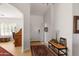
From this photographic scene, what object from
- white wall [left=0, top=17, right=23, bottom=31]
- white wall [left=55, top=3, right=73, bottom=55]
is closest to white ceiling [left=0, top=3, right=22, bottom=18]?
white wall [left=0, top=17, right=23, bottom=31]

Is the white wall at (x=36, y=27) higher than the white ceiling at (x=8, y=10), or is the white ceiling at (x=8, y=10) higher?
the white ceiling at (x=8, y=10)

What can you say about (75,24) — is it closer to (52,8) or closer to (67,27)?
(67,27)

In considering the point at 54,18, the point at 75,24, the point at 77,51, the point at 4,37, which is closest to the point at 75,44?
Answer: the point at 77,51

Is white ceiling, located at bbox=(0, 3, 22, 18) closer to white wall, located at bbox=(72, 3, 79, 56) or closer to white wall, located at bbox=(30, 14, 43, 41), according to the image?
white wall, located at bbox=(30, 14, 43, 41)

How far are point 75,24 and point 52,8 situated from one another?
6.59ft

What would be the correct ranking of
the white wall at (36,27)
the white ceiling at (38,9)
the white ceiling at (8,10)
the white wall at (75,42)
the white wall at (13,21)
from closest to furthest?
1. the white wall at (75,42)
2. the white ceiling at (8,10)
3. the white ceiling at (38,9)
4. the white wall at (36,27)
5. the white wall at (13,21)

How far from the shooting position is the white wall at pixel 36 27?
21.9 ft

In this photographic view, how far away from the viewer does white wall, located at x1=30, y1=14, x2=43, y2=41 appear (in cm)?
666

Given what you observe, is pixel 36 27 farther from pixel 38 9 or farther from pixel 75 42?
pixel 75 42

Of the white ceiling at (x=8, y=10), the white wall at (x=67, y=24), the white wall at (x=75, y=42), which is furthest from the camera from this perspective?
the white ceiling at (x=8, y=10)

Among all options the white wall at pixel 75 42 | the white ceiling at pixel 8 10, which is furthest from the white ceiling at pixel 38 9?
the white wall at pixel 75 42

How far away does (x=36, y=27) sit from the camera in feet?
23.2

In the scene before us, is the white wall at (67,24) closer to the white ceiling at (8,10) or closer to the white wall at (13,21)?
the white ceiling at (8,10)

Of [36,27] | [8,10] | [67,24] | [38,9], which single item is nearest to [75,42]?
[67,24]
